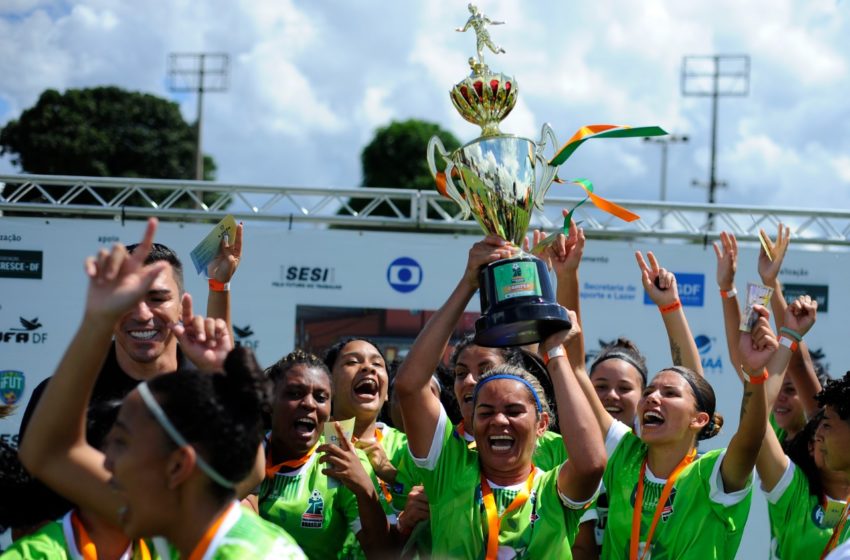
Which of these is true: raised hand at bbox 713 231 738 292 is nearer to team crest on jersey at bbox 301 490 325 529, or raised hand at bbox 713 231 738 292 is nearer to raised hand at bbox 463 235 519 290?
raised hand at bbox 463 235 519 290

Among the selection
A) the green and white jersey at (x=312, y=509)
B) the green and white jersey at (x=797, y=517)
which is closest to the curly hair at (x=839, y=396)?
the green and white jersey at (x=797, y=517)

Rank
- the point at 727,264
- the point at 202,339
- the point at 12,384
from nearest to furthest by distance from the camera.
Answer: the point at 202,339, the point at 727,264, the point at 12,384

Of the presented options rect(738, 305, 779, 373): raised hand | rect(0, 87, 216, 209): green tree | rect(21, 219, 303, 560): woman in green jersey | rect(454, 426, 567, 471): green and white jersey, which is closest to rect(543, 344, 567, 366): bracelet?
rect(738, 305, 779, 373): raised hand

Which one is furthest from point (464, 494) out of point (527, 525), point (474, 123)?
point (474, 123)

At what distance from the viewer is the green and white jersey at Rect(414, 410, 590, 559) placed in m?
3.12

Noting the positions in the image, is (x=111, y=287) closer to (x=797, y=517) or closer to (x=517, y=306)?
(x=517, y=306)

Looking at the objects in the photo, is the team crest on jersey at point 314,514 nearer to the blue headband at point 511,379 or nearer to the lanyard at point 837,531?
Result: the blue headband at point 511,379

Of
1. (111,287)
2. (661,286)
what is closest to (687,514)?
(661,286)

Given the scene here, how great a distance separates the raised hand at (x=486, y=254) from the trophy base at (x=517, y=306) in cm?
2

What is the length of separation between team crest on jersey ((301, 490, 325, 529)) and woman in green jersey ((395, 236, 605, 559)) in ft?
1.85

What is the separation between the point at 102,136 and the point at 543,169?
2670 cm

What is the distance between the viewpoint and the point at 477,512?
3.20 meters

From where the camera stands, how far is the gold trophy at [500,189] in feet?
10.7

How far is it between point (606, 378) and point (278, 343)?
3.97m
